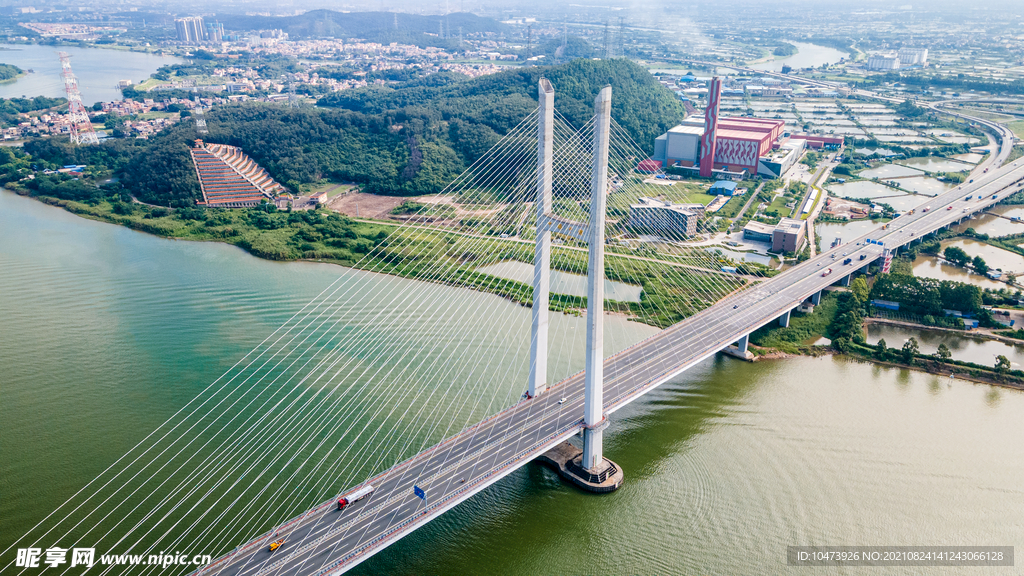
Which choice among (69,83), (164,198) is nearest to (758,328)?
(164,198)

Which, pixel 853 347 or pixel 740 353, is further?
pixel 853 347

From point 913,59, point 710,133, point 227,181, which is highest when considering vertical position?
point 913,59

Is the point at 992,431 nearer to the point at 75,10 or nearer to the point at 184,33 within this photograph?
the point at 184,33

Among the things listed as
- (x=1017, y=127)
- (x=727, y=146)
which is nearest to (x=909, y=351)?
(x=727, y=146)

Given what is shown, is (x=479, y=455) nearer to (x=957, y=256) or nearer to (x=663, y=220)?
(x=663, y=220)

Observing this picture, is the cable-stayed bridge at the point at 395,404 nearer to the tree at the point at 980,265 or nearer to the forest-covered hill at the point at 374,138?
the tree at the point at 980,265
